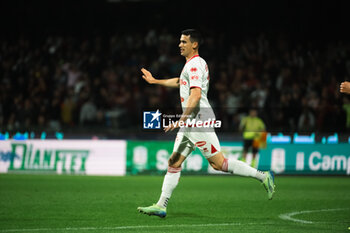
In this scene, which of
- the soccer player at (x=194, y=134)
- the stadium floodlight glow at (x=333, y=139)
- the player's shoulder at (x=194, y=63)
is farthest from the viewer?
the stadium floodlight glow at (x=333, y=139)

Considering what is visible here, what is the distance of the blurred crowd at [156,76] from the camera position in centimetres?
1812

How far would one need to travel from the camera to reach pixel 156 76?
20.0 metres

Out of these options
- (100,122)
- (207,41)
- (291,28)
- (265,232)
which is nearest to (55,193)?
(265,232)

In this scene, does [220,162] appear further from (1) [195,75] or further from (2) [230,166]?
(1) [195,75]

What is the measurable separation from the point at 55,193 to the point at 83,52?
1128cm

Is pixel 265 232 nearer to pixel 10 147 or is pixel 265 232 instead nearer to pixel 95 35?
pixel 10 147

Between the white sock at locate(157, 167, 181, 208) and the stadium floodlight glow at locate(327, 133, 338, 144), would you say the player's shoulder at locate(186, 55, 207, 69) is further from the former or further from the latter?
the stadium floodlight glow at locate(327, 133, 338, 144)

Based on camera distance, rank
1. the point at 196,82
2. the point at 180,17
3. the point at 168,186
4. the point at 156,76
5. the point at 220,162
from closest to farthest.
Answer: the point at 196,82 → the point at 220,162 → the point at 168,186 → the point at 156,76 → the point at 180,17

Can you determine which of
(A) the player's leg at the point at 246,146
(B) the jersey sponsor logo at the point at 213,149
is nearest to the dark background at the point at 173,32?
(A) the player's leg at the point at 246,146

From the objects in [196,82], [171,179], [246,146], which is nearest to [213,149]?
[171,179]

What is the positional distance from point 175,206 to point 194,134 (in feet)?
6.66

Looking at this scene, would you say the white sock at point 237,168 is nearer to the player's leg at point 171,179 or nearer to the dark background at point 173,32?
the player's leg at point 171,179

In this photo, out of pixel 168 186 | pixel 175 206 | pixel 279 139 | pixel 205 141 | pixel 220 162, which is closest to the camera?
pixel 205 141

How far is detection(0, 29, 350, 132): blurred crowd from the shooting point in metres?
18.1
